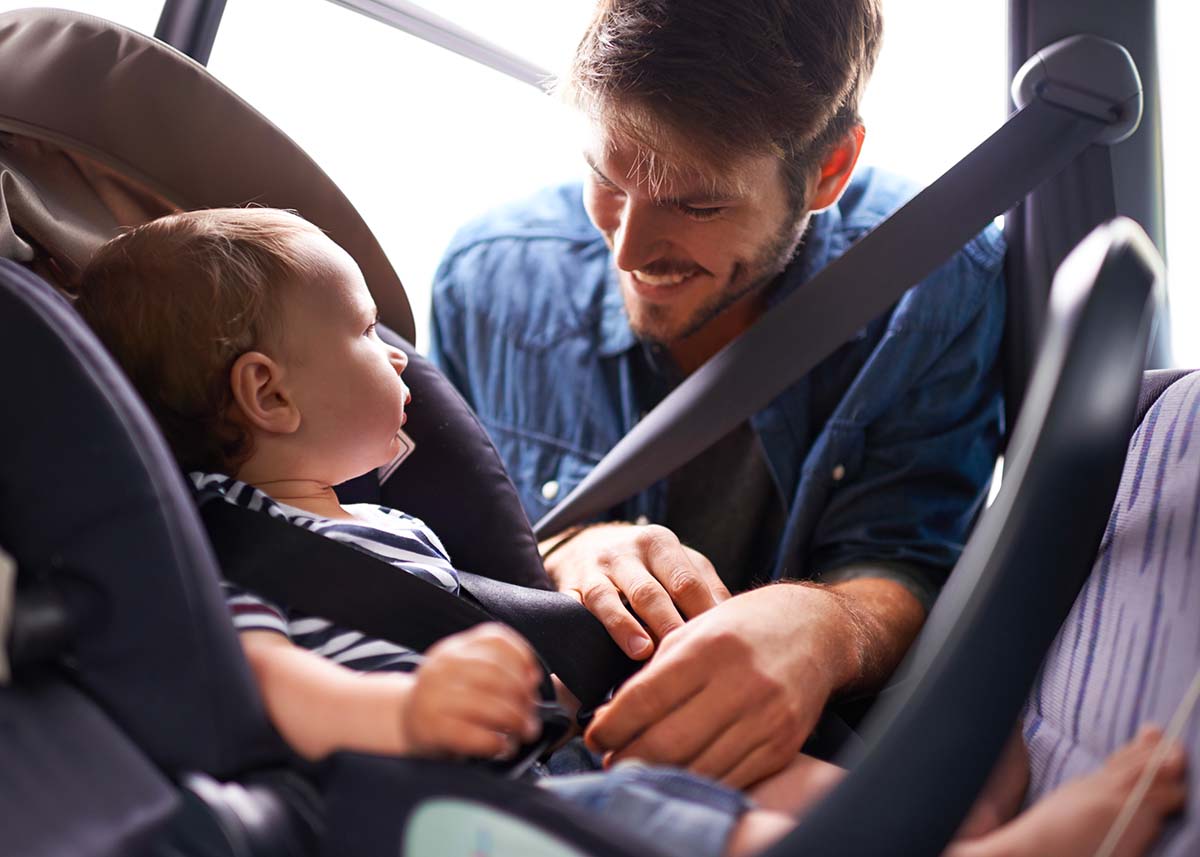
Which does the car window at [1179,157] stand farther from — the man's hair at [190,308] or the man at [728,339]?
the man's hair at [190,308]

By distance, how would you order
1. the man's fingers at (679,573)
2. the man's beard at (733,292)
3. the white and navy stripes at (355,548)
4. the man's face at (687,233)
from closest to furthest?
the white and navy stripes at (355,548) → the man's fingers at (679,573) → the man's face at (687,233) → the man's beard at (733,292)

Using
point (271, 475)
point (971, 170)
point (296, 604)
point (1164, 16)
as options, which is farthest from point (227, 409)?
point (1164, 16)

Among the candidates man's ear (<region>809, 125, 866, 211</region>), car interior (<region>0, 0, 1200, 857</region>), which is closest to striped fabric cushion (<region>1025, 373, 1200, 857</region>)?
car interior (<region>0, 0, 1200, 857</region>)

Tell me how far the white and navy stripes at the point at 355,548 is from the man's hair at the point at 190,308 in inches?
2.3

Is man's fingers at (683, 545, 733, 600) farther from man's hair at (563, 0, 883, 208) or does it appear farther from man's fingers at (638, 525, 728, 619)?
man's hair at (563, 0, 883, 208)

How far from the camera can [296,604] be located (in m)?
0.75

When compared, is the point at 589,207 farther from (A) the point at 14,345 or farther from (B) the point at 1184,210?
(A) the point at 14,345

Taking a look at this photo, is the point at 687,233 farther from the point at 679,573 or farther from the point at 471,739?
the point at 471,739

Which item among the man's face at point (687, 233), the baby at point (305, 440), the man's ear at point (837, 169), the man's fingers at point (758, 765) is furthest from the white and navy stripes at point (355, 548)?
the man's ear at point (837, 169)

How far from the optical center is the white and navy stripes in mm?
747

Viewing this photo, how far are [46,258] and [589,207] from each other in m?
0.65

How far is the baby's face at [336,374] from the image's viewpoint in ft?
2.87

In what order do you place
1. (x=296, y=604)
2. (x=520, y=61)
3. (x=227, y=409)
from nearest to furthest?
(x=296, y=604)
(x=227, y=409)
(x=520, y=61)

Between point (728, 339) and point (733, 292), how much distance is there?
0.16 m
